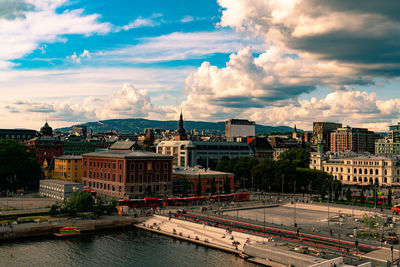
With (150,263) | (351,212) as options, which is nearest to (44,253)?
(150,263)

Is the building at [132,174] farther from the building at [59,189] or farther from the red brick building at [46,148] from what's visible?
the red brick building at [46,148]

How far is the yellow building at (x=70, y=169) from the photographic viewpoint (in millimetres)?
149875

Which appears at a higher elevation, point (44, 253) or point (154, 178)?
point (154, 178)

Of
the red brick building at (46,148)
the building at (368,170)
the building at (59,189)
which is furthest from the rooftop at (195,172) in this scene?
the building at (368,170)

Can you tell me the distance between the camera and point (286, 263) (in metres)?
63.1

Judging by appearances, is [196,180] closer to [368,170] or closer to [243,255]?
[243,255]

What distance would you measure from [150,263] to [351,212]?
60.0 metres

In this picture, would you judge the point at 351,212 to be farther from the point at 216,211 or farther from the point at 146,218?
the point at 146,218

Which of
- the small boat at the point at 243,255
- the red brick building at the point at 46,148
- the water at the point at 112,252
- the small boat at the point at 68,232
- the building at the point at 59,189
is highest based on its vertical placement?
the red brick building at the point at 46,148

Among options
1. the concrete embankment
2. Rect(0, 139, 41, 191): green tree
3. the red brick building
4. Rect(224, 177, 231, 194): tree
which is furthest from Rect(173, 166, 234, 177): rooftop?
the red brick building

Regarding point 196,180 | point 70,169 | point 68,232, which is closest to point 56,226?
point 68,232

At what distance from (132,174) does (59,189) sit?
20101 mm

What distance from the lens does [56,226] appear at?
3376 inches

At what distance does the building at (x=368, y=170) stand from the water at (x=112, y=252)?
127 meters
